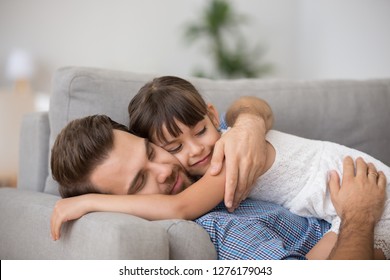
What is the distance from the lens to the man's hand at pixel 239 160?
1.23 meters

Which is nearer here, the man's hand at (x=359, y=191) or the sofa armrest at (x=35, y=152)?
the man's hand at (x=359, y=191)

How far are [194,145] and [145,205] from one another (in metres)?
0.29

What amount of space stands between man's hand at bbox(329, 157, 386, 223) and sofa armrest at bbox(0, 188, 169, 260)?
536 millimetres

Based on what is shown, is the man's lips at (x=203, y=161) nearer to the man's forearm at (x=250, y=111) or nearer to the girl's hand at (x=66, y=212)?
the man's forearm at (x=250, y=111)

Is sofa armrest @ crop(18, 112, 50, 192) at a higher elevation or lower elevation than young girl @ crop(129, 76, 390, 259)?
lower

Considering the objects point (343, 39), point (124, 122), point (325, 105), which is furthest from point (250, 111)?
point (343, 39)

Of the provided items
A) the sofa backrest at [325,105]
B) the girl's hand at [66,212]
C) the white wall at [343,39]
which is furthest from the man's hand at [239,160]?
the white wall at [343,39]

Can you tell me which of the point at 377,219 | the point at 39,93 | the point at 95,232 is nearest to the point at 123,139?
the point at 95,232

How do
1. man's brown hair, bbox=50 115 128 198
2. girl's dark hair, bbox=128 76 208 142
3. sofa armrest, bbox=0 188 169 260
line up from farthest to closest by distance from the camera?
1. girl's dark hair, bbox=128 76 208 142
2. man's brown hair, bbox=50 115 128 198
3. sofa armrest, bbox=0 188 169 260

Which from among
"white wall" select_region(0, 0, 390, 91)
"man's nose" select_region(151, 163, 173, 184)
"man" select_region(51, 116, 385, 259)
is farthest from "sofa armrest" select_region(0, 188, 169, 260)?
"white wall" select_region(0, 0, 390, 91)

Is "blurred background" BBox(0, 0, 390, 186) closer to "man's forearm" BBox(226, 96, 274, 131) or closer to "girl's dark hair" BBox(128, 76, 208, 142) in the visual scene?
"man's forearm" BBox(226, 96, 274, 131)

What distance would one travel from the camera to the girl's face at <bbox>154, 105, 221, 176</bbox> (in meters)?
1.36

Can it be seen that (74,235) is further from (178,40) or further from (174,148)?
(178,40)

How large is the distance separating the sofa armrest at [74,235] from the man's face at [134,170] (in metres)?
0.16
